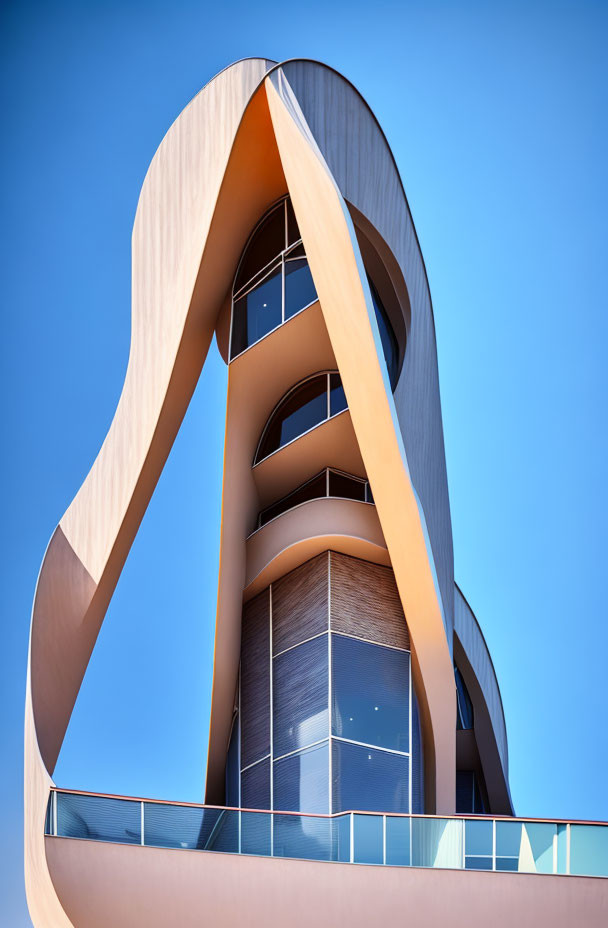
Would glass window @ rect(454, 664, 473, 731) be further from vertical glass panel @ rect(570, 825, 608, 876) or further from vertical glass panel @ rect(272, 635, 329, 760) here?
vertical glass panel @ rect(570, 825, 608, 876)

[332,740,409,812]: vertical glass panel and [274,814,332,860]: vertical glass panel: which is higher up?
[332,740,409,812]: vertical glass panel

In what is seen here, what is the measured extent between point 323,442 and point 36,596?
19.0 ft

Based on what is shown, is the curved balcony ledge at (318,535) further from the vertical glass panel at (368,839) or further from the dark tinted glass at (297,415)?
the vertical glass panel at (368,839)

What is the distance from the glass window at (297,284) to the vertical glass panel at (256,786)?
318 inches

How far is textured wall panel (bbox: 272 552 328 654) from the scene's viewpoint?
62.0 feet

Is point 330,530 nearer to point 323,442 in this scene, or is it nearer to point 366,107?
point 323,442

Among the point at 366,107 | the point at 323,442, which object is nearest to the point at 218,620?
the point at 323,442

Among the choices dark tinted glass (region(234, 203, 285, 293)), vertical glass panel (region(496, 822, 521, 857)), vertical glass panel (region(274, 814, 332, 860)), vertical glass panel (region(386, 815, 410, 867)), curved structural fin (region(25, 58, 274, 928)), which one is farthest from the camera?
dark tinted glass (region(234, 203, 285, 293))

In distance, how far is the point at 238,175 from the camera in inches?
707

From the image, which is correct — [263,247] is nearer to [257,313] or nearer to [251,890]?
[257,313]

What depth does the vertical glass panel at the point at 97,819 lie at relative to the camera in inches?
545

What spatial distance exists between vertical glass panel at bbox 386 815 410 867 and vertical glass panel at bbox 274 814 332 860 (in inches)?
30.1

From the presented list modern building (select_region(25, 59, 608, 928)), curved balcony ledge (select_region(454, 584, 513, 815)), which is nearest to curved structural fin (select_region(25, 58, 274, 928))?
modern building (select_region(25, 59, 608, 928))

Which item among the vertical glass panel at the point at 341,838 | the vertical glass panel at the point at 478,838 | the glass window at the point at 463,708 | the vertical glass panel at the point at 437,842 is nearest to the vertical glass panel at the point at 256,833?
the vertical glass panel at the point at 341,838
